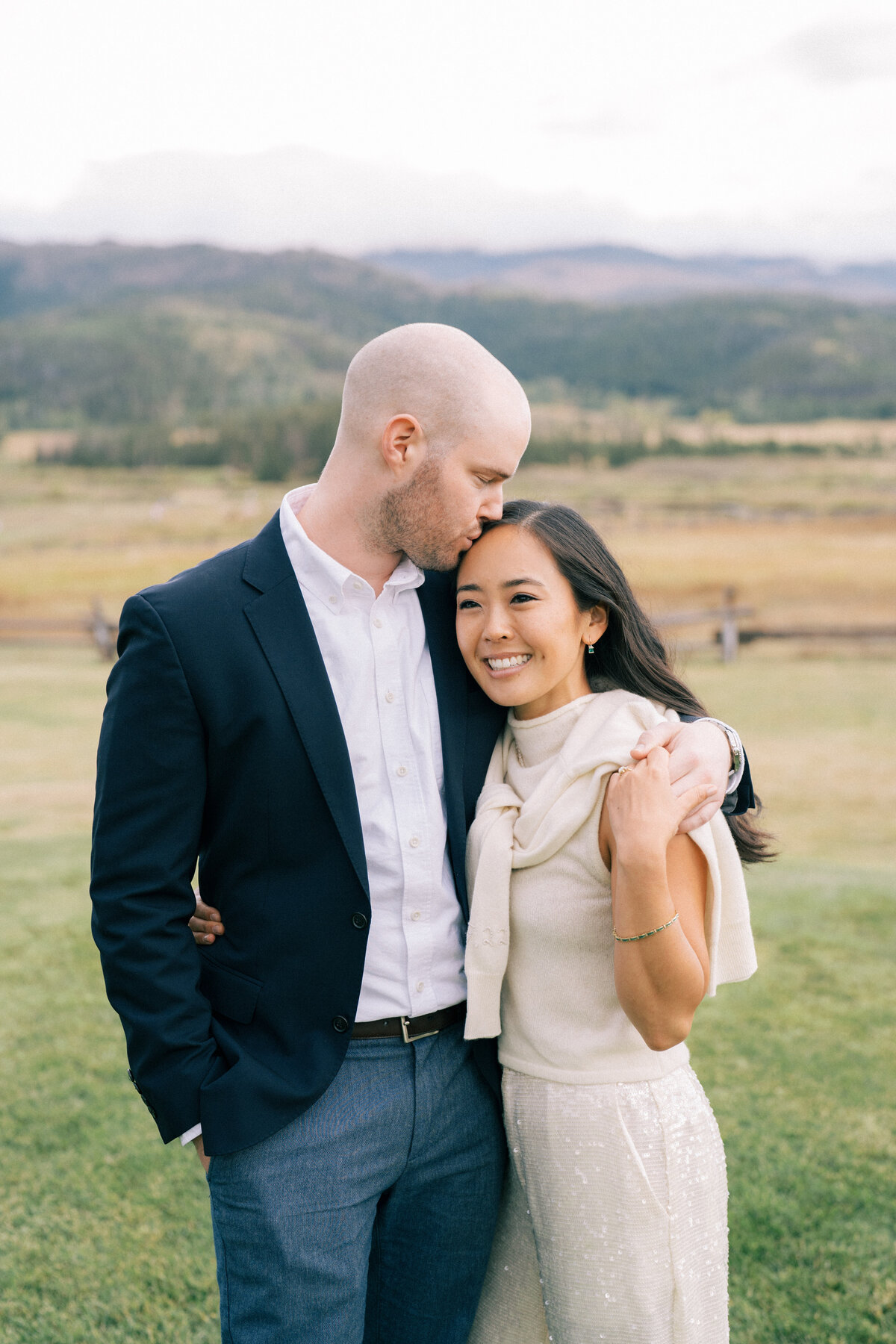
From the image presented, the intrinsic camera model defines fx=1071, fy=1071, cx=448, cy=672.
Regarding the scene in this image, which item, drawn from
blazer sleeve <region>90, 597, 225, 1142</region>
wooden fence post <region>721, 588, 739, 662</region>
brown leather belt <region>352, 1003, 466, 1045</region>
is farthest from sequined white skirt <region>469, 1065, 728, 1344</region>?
wooden fence post <region>721, 588, 739, 662</region>

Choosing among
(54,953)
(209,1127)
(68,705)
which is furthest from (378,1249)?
(68,705)

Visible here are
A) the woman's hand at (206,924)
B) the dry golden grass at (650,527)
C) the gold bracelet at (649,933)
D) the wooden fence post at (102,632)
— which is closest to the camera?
the gold bracelet at (649,933)

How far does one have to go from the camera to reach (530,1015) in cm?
208

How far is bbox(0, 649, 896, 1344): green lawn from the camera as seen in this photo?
10.9 feet

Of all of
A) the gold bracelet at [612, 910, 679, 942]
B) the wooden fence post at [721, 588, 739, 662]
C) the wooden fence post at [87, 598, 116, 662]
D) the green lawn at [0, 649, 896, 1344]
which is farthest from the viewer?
the wooden fence post at [87, 598, 116, 662]

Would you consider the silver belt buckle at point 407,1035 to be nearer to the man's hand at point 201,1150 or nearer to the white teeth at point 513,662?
the man's hand at point 201,1150

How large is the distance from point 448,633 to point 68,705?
657 inches

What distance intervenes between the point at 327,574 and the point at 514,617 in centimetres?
37

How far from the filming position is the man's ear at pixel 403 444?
78.2 inches

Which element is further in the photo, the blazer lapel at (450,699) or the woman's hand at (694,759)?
the blazer lapel at (450,699)

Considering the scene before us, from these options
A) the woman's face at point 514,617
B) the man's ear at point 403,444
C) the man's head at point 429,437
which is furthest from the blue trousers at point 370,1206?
the man's ear at point 403,444

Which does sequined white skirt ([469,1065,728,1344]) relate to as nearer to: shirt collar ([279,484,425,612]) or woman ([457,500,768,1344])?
woman ([457,500,768,1344])

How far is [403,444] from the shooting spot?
6.57 ft

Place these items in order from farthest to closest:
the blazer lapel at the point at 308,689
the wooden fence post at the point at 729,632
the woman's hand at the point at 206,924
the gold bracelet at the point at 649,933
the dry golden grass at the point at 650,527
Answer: the dry golden grass at the point at 650,527
the wooden fence post at the point at 729,632
the woman's hand at the point at 206,924
the blazer lapel at the point at 308,689
the gold bracelet at the point at 649,933
